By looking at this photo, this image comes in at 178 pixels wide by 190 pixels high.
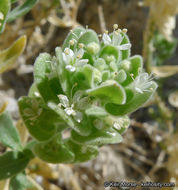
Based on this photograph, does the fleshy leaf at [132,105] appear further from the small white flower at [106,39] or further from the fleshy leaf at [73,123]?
the small white flower at [106,39]

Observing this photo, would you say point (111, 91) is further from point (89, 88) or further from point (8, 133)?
point (8, 133)

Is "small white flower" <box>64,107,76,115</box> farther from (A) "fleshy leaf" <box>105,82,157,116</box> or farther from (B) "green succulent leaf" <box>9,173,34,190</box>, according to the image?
(B) "green succulent leaf" <box>9,173,34,190</box>

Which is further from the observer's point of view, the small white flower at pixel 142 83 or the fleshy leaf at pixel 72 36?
the fleshy leaf at pixel 72 36

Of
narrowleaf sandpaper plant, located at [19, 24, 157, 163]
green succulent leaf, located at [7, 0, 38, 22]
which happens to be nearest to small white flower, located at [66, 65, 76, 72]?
narrowleaf sandpaper plant, located at [19, 24, 157, 163]

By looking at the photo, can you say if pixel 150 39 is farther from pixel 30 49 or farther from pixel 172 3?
pixel 30 49

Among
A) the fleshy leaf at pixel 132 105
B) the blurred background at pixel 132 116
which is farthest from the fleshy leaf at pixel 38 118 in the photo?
the blurred background at pixel 132 116

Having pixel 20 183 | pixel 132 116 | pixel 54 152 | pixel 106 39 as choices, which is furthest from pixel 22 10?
pixel 132 116
